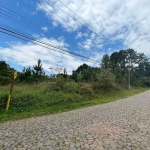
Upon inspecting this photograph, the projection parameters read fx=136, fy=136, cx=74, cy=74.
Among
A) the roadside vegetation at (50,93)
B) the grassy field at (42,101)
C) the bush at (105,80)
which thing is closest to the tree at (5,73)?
the roadside vegetation at (50,93)

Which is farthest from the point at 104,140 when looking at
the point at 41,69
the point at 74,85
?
the point at 41,69

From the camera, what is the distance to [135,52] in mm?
61844

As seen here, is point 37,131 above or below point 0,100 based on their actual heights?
below

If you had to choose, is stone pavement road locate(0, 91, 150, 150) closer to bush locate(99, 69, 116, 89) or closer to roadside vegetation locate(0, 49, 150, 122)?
roadside vegetation locate(0, 49, 150, 122)

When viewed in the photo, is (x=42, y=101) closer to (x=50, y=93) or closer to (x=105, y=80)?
(x=50, y=93)

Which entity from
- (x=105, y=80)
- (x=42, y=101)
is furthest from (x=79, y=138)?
(x=105, y=80)

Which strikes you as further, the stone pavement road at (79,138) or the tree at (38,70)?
the tree at (38,70)

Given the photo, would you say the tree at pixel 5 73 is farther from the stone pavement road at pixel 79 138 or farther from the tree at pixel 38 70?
the stone pavement road at pixel 79 138

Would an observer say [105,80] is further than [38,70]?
No

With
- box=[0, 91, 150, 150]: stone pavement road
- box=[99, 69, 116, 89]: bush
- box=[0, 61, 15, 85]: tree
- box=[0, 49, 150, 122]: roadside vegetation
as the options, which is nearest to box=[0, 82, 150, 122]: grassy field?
box=[0, 49, 150, 122]: roadside vegetation

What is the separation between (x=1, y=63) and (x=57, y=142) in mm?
24041

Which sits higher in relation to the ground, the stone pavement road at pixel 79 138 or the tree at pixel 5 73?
the tree at pixel 5 73

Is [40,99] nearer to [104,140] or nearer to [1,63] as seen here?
[104,140]

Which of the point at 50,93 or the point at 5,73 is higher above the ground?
the point at 5,73
